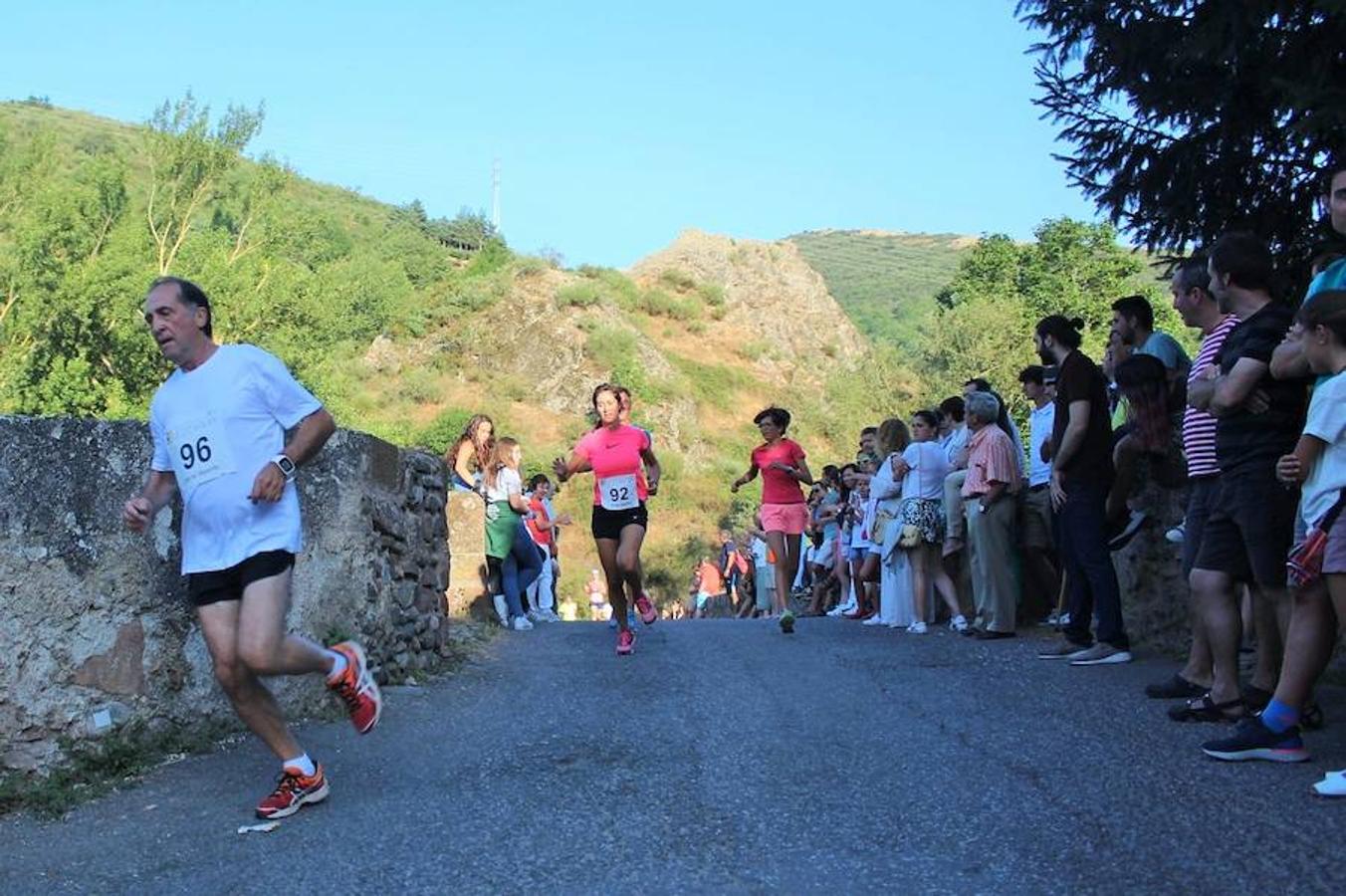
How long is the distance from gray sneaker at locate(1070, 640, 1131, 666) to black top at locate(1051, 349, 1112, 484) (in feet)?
3.44

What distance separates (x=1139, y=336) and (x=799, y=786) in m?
4.92

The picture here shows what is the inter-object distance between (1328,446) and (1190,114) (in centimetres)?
506

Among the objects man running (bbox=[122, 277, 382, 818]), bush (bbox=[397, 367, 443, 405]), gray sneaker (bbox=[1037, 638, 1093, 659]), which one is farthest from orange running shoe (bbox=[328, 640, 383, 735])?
bush (bbox=[397, 367, 443, 405])

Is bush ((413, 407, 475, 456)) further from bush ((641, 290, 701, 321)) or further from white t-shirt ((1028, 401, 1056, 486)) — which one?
white t-shirt ((1028, 401, 1056, 486))

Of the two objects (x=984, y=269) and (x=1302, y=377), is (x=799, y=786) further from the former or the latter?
(x=984, y=269)

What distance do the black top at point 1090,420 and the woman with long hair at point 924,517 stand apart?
3.05 metres

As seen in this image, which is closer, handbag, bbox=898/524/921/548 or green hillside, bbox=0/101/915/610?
handbag, bbox=898/524/921/548

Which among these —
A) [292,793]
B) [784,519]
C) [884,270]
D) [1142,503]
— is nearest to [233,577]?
[292,793]

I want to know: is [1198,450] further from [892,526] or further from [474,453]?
[474,453]

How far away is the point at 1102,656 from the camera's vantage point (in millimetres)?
8469

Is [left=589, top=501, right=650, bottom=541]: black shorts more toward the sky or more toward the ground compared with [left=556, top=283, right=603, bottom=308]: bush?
more toward the ground

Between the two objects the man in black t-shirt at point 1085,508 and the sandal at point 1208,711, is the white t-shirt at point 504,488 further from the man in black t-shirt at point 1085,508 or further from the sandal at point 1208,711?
the sandal at point 1208,711

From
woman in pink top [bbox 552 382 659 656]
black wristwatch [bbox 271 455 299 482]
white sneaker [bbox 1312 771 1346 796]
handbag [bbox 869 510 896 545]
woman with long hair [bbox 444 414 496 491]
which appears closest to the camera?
white sneaker [bbox 1312 771 1346 796]

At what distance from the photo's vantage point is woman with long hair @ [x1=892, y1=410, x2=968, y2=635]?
11805 mm
